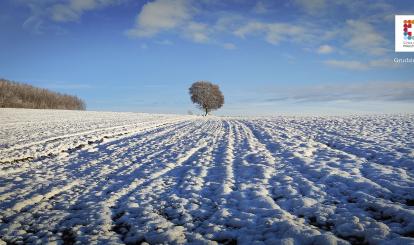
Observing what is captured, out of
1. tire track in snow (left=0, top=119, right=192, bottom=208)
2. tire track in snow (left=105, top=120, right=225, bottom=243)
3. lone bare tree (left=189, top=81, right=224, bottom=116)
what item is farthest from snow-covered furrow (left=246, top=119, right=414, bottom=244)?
lone bare tree (left=189, top=81, right=224, bottom=116)

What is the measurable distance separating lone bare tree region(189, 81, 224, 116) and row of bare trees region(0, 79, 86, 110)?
38.5 meters

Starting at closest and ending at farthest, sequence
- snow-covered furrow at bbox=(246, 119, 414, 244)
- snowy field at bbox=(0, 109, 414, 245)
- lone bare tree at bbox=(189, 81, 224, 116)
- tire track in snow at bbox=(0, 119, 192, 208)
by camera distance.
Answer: snow-covered furrow at bbox=(246, 119, 414, 244)
snowy field at bbox=(0, 109, 414, 245)
tire track in snow at bbox=(0, 119, 192, 208)
lone bare tree at bbox=(189, 81, 224, 116)

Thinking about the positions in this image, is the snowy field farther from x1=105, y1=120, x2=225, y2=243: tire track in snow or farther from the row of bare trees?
the row of bare trees

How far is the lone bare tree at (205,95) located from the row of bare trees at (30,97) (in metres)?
38.5

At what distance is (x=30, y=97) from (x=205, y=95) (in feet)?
156

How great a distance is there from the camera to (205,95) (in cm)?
8519

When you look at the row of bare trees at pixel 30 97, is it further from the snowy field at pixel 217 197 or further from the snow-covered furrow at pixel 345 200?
the snow-covered furrow at pixel 345 200

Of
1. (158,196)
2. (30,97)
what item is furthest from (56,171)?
(30,97)

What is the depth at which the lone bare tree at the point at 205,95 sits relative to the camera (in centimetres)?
8525

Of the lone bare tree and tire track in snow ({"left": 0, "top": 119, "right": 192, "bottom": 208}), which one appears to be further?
the lone bare tree

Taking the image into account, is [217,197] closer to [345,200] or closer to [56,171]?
[345,200]

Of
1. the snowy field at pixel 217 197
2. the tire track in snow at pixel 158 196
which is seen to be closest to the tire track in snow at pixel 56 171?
the snowy field at pixel 217 197

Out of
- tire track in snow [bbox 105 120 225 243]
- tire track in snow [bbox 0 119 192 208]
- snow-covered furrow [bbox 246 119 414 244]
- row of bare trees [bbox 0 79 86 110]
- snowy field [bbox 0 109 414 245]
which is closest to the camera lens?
snow-covered furrow [bbox 246 119 414 244]

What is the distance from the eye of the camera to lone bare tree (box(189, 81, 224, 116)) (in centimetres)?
8525
